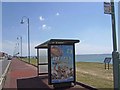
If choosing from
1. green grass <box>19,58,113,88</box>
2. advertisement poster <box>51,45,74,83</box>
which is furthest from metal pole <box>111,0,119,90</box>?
advertisement poster <box>51,45,74,83</box>

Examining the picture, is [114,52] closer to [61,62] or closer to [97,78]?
[61,62]

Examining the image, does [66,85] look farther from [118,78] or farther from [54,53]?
[118,78]

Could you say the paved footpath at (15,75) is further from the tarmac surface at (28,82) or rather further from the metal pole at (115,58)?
the metal pole at (115,58)

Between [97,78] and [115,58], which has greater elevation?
[115,58]

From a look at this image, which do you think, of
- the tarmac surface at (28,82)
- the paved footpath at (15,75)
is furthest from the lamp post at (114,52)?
the paved footpath at (15,75)

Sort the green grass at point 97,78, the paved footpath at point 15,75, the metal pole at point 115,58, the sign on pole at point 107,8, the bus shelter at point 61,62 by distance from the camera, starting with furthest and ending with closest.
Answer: the paved footpath at point 15,75
the bus shelter at point 61,62
the green grass at point 97,78
the sign on pole at point 107,8
the metal pole at point 115,58

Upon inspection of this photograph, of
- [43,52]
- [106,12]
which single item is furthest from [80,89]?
[43,52]

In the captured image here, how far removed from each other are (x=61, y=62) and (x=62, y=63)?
7cm

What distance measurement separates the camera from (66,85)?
1287 centimetres

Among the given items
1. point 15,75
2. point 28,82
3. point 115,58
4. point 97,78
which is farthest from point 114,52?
point 15,75

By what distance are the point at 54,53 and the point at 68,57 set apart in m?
0.76

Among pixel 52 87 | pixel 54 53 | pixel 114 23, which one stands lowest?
pixel 52 87

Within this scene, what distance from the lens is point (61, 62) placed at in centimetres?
1291

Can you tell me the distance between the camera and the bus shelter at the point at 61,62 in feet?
41.3
